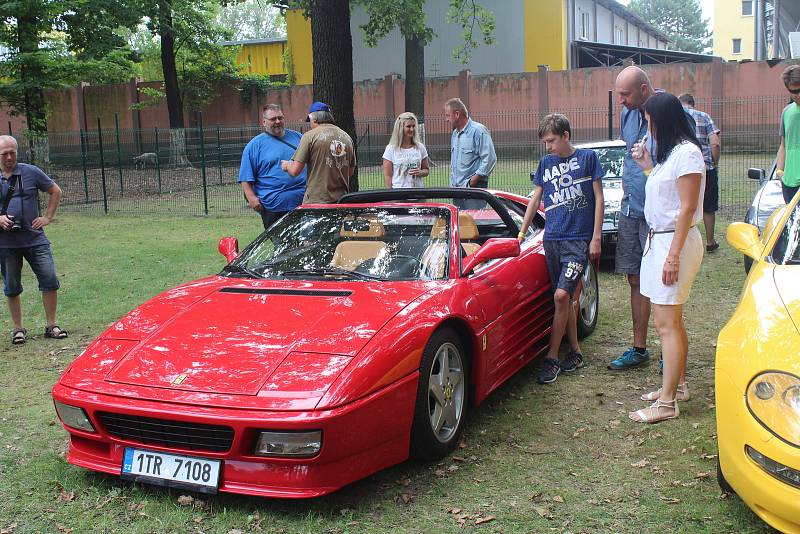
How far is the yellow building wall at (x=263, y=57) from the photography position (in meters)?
46.0

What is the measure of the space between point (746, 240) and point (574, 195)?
1.31m

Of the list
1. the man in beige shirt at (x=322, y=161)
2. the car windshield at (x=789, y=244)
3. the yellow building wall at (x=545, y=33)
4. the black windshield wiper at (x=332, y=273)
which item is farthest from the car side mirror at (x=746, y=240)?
the yellow building wall at (x=545, y=33)

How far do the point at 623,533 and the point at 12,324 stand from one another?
6392 mm

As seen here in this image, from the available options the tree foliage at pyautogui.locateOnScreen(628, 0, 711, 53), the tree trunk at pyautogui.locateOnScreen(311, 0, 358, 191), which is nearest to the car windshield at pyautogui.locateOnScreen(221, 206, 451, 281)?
the tree trunk at pyautogui.locateOnScreen(311, 0, 358, 191)

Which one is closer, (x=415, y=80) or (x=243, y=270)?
(x=243, y=270)

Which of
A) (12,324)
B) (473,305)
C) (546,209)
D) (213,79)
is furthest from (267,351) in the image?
(213,79)

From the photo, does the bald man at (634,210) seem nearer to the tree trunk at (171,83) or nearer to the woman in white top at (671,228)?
the woman in white top at (671,228)

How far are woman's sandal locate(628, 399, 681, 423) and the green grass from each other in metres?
0.08

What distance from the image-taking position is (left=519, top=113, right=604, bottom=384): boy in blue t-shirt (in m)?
5.43

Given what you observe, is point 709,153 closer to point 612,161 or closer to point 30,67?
point 612,161

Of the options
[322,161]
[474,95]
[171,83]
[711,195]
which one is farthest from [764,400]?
[171,83]

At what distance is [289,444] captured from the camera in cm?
345

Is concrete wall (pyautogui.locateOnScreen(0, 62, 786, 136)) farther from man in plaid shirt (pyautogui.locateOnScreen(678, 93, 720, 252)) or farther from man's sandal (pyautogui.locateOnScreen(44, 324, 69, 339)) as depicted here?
man's sandal (pyautogui.locateOnScreen(44, 324, 69, 339))

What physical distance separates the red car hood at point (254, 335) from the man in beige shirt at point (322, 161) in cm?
261
